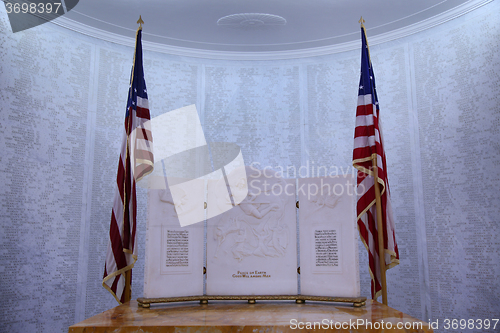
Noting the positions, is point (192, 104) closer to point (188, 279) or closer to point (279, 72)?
point (279, 72)

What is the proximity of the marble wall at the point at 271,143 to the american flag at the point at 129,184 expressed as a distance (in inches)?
51.7

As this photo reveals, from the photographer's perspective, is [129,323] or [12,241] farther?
[12,241]

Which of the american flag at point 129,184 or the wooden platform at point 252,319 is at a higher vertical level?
the american flag at point 129,184

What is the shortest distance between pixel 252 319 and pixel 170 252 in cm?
97

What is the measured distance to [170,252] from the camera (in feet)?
10.9

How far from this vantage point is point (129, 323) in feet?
8.75

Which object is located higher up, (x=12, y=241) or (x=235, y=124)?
(x=235, y=124)

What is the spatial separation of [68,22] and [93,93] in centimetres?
97

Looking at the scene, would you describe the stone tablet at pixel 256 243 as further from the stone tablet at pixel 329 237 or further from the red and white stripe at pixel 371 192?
the red and white stripe at pixel 371 192

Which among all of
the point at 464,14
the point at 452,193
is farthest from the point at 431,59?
the point at 452,193

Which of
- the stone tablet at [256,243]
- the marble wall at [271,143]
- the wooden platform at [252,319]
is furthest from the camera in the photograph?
the marble wall at [271,143]

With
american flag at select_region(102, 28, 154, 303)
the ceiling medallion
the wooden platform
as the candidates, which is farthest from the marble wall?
the wooden platform

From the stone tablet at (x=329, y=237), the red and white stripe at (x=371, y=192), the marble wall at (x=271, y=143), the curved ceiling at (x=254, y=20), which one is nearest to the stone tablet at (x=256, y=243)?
the stone tablet at (x=329, y=237)

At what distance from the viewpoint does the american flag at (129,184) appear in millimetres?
3842
